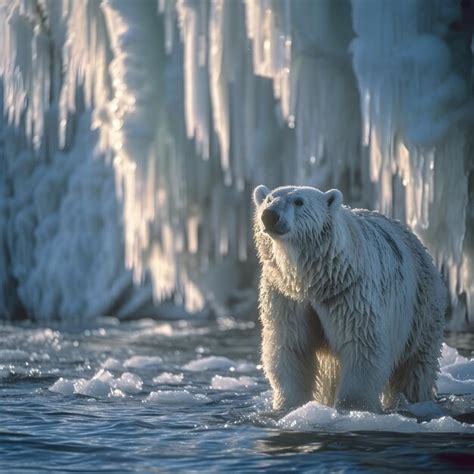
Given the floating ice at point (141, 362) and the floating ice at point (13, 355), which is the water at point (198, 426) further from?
the floating ice at point (13, 355)

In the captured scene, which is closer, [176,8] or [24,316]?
[176,8]

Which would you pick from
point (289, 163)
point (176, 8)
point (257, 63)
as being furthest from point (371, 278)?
point (289, 163)

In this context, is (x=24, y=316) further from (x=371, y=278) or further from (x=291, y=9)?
(x=371, y=278)

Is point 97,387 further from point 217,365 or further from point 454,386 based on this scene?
point 454,386

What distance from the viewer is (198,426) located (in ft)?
22.8

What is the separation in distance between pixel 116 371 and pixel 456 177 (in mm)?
3704

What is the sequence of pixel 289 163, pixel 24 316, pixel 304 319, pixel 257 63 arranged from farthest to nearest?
1. pixel 24 316
2. pixel 289 163
3. pixel 257 63
4. pixel 304 319

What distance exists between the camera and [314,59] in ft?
41.1

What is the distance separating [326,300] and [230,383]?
7.78ft

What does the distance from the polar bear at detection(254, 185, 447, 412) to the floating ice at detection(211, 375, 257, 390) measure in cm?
169

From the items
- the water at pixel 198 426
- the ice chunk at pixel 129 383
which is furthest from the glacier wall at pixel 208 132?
the ice chunk at pixel 129 383

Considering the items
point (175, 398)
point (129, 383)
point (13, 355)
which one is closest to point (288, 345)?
point (175, 398)

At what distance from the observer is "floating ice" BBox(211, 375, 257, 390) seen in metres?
8.98

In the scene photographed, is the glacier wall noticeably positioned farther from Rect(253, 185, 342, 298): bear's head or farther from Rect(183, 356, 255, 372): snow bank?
Rect(253, 185, 342, 298): bear's head
